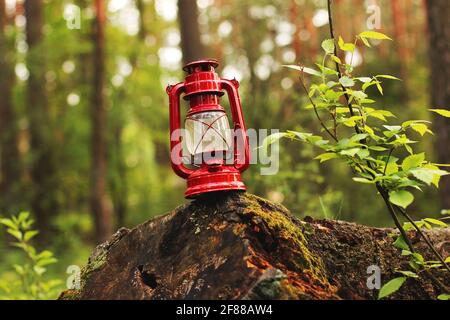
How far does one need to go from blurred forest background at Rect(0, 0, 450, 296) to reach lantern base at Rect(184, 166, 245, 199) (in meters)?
4.63

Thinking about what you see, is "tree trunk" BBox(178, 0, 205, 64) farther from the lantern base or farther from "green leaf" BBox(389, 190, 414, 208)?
"green leaf" BBox(389, 190, 414, 208)

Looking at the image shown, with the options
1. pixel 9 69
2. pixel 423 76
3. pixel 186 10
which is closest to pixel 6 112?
pixel 9 69

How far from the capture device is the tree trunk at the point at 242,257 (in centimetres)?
231

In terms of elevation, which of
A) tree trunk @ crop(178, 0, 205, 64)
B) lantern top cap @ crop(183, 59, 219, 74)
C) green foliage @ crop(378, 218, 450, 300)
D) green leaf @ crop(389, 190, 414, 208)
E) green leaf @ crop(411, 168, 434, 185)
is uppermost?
tree trunk @ crop(178, 0, 205, 64)

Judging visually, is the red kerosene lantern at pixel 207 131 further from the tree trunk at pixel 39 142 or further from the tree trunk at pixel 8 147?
the tree trunk at pixel 8 147

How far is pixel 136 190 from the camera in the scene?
16.9 m

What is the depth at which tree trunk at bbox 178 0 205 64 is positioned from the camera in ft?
31.3

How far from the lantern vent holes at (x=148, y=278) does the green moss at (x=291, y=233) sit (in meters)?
0.49

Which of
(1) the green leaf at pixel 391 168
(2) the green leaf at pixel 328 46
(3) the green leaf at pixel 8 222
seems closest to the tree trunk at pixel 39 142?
(3) the green leaf at pixel 8 222

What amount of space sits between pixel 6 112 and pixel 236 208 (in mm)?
13034

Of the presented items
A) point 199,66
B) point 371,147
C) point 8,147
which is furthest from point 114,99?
point 371,147

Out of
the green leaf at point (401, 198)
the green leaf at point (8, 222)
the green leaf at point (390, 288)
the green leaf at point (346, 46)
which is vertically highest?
the green leaf at point (346, 46)

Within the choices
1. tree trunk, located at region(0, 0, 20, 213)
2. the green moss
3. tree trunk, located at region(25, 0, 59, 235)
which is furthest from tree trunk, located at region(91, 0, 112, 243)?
the green moss
